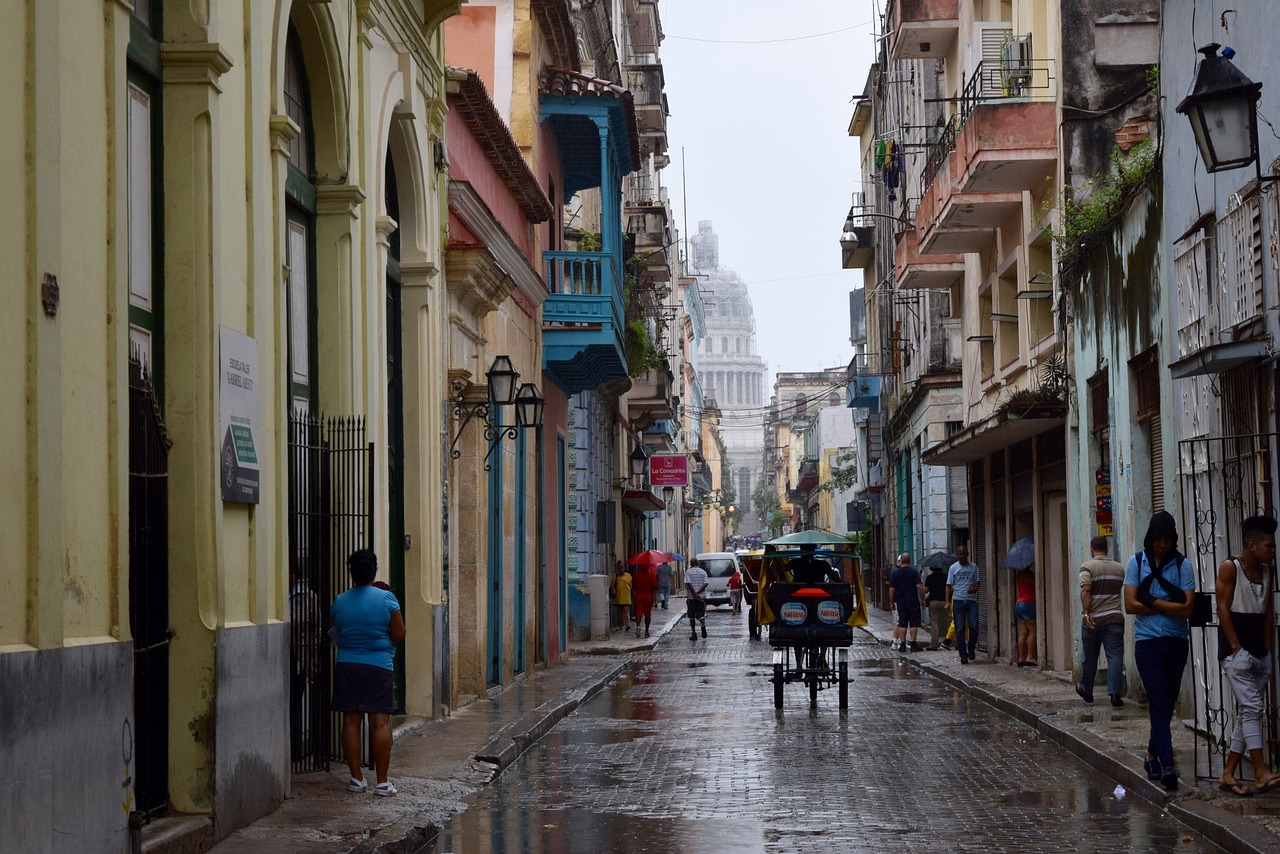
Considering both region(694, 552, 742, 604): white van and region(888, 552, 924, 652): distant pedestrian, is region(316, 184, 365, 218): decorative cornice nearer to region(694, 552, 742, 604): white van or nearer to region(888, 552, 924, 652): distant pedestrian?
region(888, 552, 924, 652): distant pedestrian

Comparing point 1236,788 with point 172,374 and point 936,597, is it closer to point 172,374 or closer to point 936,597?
point 172,374

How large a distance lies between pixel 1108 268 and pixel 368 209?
754 cm

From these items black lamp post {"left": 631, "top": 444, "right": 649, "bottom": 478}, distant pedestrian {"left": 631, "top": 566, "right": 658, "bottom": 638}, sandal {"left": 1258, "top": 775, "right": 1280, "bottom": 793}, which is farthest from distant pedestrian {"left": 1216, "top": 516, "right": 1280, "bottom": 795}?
black lamp post {"left": 631, "top": 444, "right": 649, "bottom": 478}

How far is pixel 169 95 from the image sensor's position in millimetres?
9484

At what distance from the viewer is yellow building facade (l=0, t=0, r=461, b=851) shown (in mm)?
7117

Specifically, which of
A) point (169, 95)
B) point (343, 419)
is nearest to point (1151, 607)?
point (343, 419)

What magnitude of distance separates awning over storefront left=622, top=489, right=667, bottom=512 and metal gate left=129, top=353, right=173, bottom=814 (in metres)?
35.6

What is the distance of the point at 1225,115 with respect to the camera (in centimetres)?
1036

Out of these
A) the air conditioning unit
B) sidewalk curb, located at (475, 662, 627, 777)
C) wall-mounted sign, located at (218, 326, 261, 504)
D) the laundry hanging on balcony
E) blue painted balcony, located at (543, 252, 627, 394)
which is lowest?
sidewalk curb, located at (475, 662, 627, 777)

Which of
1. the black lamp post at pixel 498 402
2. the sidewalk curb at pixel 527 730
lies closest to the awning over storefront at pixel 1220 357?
the sidewalk curb at pixel 527 730

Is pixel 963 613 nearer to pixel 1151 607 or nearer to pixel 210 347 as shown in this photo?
pixel 1151 607

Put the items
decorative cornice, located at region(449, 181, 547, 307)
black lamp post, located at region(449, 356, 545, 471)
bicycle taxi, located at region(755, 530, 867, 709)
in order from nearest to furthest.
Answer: decorative cornice, located at region(449, 181, 547, 307) → black lamp post, located at region(449, 356, 545, 471) → bicycle taxi, located at region(755, 530, 867, 709)

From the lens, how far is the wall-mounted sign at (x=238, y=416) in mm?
9641

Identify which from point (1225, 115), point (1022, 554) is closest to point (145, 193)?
point (1225, 115)
